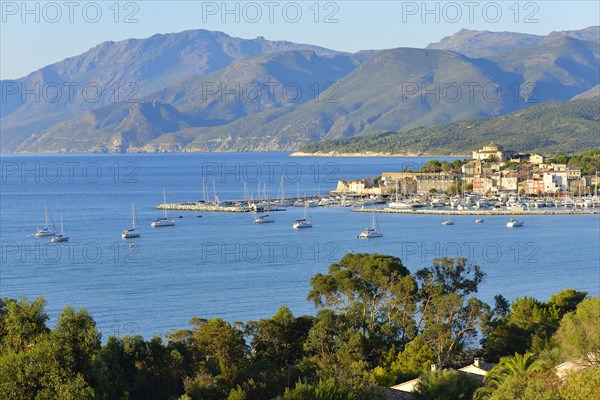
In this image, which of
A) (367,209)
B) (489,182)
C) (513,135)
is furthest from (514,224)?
(513,135)

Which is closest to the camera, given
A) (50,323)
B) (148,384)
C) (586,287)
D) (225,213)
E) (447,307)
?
(148,384)

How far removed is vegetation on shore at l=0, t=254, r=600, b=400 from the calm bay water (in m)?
6.77

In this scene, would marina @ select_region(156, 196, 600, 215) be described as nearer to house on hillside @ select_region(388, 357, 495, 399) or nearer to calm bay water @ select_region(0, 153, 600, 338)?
calm bay water @ select_region(0, 153, 600, 338)

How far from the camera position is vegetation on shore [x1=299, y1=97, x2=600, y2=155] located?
130 m

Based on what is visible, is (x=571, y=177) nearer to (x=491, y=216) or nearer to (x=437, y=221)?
(x=491, y=216)

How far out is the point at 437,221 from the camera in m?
53.3

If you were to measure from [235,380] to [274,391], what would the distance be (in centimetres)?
50

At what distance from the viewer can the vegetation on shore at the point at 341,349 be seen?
1063cm

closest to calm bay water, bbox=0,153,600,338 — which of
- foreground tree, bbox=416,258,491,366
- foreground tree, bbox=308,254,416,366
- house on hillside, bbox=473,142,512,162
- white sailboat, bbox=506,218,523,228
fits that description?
white sailboat, bbox=506,218,523,228

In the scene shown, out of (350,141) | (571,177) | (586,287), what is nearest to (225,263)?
(586,287)

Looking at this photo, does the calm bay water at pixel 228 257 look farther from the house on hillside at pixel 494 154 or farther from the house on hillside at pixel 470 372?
the house on hillside at pixel 494 154

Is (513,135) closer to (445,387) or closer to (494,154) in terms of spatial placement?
(494,154)

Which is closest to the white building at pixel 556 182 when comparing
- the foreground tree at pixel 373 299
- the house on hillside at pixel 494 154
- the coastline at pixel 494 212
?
the coastline at pixel 494 212

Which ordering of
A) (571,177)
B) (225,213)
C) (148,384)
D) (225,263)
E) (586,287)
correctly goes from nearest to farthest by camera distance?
(148,384) < (586,287) < (225,263) < (225,213) < (571,177)
